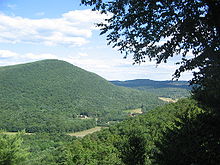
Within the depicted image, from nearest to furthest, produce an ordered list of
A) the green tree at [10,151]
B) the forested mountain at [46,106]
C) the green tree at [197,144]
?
the green tree at [197,144] < the green tree at [10,151] < the forested mountain at [46,106]

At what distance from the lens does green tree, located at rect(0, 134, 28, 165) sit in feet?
59.7

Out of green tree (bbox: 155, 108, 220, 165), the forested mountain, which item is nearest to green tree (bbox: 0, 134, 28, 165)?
green tree (bbox: 155, 108, 220, 165)

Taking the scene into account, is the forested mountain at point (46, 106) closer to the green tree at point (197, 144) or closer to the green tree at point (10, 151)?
the green tree at point (10, 151)

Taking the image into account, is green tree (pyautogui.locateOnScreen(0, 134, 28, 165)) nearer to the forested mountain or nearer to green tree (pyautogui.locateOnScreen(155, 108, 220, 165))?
green tree (pyautogui.locateOnScreen(155, 108, 220, 165))

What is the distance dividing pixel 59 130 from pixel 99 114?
177 feet

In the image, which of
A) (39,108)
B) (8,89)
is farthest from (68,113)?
(8,89)

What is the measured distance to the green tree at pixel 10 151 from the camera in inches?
717

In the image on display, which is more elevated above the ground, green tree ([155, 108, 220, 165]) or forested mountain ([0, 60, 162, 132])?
green tree ([155, 108, 220, 165])

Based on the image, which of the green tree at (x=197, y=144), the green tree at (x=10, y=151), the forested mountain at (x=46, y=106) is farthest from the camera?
the forested mountain at (x=46, y=106)

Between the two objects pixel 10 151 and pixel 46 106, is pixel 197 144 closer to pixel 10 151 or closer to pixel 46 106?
pixel 10 151

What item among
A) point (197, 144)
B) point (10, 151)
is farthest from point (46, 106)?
point (197, 144)

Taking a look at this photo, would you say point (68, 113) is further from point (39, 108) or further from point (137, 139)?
point (137, 139)

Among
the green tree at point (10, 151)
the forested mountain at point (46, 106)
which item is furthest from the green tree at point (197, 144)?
the forested mountain at point (46, 106)

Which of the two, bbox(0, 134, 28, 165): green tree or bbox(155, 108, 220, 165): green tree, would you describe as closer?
bbox(155, 108, 220, 165): green tree
